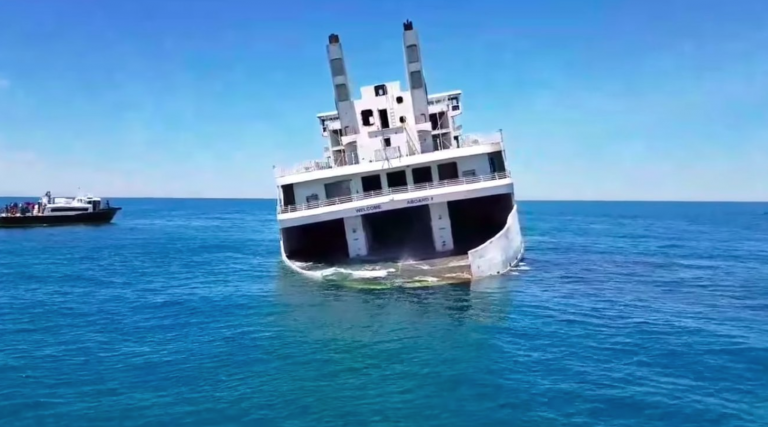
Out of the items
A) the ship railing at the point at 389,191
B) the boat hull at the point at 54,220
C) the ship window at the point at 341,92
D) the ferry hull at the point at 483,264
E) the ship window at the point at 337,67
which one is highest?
the ship window at the point at 337,67

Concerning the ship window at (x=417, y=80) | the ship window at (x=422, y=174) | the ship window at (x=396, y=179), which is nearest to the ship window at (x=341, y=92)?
the ship window at (x=417, y=80)

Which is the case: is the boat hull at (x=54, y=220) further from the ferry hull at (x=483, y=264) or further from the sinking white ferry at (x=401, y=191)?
the ferry hull at (x=483, y=264)

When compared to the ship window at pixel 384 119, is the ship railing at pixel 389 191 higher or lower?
lower

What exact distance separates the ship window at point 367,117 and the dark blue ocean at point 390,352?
1110 centimetres

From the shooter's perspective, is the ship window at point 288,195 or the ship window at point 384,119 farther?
the ship window at point 384,119

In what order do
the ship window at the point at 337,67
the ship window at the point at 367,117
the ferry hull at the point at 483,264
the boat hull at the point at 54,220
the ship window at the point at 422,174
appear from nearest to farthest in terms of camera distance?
1. the ferry hull at the point at 483,264
2. the ship window at the point at 422,174
3. the ship window at the point at 337,67
4. the ship window at the point at 367,117
5. the boat hull at the point at 54,220

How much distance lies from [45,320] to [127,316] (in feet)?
10.4

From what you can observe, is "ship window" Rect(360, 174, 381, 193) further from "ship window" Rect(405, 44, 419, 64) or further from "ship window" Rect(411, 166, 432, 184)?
"ship window" Rect(405, 44, 419, 64)

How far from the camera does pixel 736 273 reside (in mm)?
30625

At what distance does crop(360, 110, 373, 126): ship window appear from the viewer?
1302 inches

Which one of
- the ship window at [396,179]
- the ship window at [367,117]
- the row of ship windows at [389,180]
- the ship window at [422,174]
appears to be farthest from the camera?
the ship window at [367,117]

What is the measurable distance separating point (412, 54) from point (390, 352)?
2208 cm

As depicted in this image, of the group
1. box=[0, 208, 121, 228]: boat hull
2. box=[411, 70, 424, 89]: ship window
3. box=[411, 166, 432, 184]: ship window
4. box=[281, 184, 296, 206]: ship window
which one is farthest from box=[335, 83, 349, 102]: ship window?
box=[0, 208, 121, 228]: boat hull

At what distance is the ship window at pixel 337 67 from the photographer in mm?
31781
